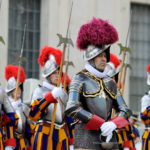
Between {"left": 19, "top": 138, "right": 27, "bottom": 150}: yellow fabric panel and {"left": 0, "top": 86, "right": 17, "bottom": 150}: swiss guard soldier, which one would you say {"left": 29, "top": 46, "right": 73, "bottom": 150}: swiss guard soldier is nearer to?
{"left": 0, "top": 86, "right": 17, "bottom": 150}: swiss guard soldier

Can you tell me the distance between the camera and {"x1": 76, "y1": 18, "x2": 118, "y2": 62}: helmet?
714 centimetres

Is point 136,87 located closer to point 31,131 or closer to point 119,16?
point 119,16

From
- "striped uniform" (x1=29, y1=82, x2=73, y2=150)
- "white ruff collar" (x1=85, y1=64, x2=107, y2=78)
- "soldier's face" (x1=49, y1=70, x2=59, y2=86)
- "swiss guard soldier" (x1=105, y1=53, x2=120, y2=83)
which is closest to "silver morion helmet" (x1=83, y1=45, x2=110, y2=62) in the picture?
"white ruff collar" (x1=85, y1=64, x2=107, y2=78)

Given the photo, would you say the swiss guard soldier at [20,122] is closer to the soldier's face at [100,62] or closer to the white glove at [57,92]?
the white glove at [57,92]

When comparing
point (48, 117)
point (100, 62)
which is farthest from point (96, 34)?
point (48, 117)

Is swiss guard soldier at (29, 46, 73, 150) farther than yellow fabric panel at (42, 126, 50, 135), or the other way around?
yellow fabric panel at (42, 126, 50, 135)

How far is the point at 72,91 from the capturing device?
22.7ft

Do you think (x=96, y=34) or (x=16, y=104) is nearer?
(x=96, y=34)

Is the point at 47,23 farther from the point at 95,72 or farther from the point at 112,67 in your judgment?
the point at 95,72

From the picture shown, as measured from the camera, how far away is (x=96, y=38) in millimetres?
7121

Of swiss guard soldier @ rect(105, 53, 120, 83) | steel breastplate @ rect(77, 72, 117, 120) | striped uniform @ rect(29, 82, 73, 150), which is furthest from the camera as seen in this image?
swiss guard soldier @ rect(105, 53, 120, 83)

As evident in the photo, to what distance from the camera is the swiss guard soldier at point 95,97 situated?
22.2ft

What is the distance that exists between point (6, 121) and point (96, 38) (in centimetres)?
236

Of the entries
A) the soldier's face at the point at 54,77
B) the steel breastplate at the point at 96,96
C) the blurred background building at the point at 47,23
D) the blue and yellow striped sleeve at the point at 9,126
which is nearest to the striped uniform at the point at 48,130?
the blue and yellow striped sleeve at the point at 9,126
